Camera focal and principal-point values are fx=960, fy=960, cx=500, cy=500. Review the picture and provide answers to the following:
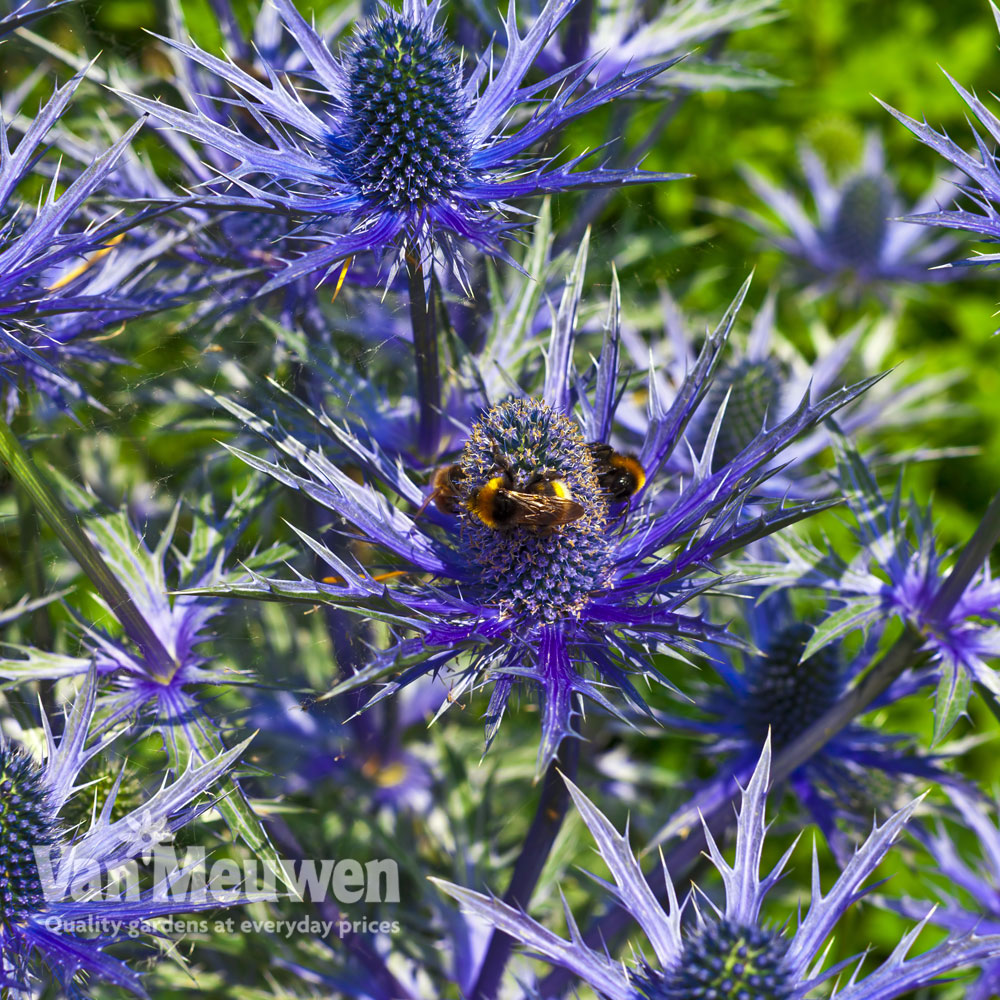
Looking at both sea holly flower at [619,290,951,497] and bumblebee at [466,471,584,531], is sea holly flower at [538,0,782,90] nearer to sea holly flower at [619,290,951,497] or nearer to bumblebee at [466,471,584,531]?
sea holly flower at [619,290,951,497]

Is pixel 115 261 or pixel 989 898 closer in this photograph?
pixel 115 261

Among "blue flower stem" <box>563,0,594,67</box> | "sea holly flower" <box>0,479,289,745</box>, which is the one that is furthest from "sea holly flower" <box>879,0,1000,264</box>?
"sea holly flower" <box>0,479,289,745</box>

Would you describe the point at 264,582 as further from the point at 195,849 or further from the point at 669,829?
the point at 669,829

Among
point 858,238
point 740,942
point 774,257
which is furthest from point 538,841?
point 774,257

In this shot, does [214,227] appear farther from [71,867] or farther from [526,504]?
[71,867]

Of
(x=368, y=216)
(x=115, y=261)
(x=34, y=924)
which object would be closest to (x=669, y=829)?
(x=34, y=924)

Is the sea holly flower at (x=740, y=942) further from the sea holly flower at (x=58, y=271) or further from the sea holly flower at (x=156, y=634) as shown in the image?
the sea holly flower at (x=58, y=271)
